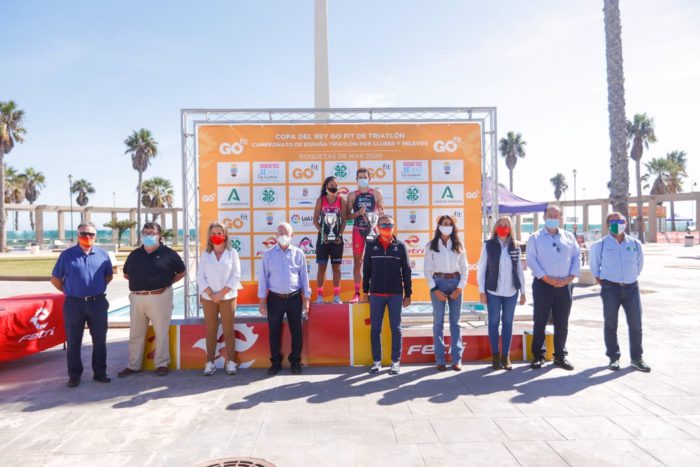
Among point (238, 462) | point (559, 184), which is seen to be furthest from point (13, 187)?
point (559, 184)

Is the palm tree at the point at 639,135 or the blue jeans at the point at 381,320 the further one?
the palm tree at the point at 639,135

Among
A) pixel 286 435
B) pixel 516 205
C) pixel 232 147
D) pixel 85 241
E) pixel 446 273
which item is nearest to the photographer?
pixel 286 435

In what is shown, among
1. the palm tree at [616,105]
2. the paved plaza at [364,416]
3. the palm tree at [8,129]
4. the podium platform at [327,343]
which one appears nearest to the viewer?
the paved plaza at [364,416]

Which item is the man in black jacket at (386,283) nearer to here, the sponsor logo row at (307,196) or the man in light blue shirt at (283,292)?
the man in light blue shirt at (283,292)

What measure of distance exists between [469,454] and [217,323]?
3.49 metres

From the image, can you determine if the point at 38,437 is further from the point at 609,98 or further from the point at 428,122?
the point at 609,98

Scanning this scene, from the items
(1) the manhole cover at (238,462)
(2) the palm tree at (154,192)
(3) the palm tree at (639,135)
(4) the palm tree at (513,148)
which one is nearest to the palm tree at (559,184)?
(4) the palm tree at (513,148)

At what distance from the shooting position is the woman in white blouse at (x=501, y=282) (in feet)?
18.2

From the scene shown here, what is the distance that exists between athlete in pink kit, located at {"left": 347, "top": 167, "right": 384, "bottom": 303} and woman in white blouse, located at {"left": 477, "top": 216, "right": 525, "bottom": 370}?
2.05 m

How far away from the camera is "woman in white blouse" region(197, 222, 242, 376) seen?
555 cm

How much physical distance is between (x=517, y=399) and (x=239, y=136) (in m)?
5.94

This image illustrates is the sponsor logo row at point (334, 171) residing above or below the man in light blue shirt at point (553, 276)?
above

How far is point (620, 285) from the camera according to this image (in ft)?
18.7

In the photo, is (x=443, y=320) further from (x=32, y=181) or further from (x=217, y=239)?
(x=32, y=181)
